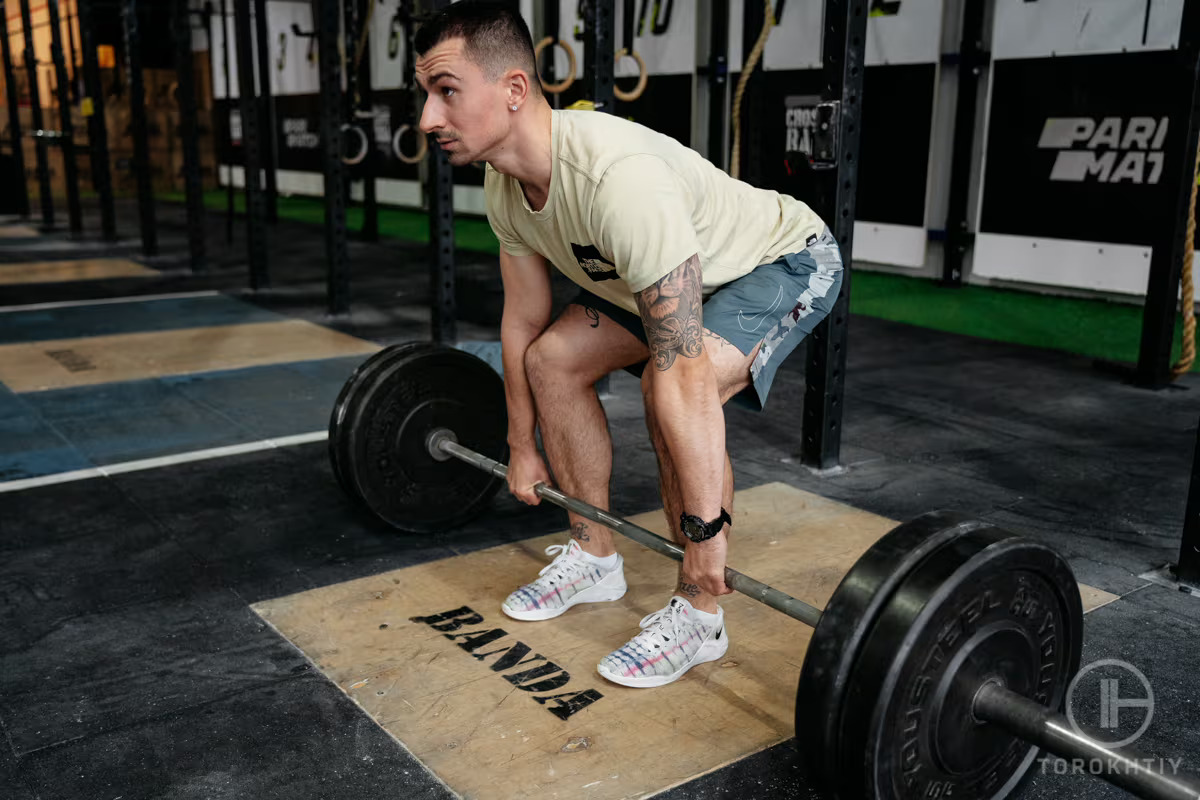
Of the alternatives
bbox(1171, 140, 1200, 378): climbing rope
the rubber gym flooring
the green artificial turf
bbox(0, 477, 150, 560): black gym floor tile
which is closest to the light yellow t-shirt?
the rubber gym flooring

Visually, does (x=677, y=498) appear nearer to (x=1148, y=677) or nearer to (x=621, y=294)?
(x=621, y=294)

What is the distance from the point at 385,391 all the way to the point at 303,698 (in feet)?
2.48

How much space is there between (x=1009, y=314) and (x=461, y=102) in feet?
14.0

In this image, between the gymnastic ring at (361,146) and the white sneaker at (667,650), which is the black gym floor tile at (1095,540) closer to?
the white sneaker at (667,650)

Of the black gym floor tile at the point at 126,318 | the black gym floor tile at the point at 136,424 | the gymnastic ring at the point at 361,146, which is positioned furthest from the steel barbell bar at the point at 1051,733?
the gymnastic ring at the point at 361,146

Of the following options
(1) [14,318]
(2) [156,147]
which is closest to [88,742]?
(1) [14,318]

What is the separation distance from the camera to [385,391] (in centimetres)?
219

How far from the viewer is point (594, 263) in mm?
1646

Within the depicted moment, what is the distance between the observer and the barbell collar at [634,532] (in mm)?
1392

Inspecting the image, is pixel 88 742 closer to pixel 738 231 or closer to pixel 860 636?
pixel 860 636

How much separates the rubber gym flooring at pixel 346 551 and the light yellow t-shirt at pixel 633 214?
26.6 inches

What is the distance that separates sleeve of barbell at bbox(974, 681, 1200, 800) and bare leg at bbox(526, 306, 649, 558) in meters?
0.86

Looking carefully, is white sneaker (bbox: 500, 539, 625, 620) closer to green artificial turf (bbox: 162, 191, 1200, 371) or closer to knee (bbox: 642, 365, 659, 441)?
knee (bbox: 642, 365, 659, 441)

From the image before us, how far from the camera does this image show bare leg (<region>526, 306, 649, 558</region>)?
1.84 metres
